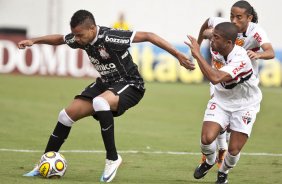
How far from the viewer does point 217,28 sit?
9.89 m

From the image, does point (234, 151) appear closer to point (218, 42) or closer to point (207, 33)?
point (218, 42)

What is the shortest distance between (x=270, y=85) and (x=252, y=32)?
19578 mm

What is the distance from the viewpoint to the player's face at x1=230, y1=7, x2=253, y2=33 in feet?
36.1

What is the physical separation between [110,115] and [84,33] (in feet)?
3.65

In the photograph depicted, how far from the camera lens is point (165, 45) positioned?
33.1ft

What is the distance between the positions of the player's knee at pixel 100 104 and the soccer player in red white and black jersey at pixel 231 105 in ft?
4.27

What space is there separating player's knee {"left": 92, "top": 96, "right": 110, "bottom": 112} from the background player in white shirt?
1.61 meters

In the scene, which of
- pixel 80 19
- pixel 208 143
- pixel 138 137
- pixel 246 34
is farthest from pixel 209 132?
pixel 138 137

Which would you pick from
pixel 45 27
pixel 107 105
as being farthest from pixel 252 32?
pixel 45 27

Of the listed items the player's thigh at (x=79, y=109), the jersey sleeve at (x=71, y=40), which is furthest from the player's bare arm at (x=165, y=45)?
the player's thigh at (x=79, y=109)

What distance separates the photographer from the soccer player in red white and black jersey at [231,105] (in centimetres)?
999

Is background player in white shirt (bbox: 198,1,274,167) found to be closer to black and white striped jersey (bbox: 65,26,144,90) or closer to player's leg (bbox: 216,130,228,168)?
player's leg (bbox: 216,130,228,168)

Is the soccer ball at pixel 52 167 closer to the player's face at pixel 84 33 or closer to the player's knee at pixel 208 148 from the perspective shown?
the player's face at pixel 84 33

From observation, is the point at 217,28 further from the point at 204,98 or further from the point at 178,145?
the point at 204,98
